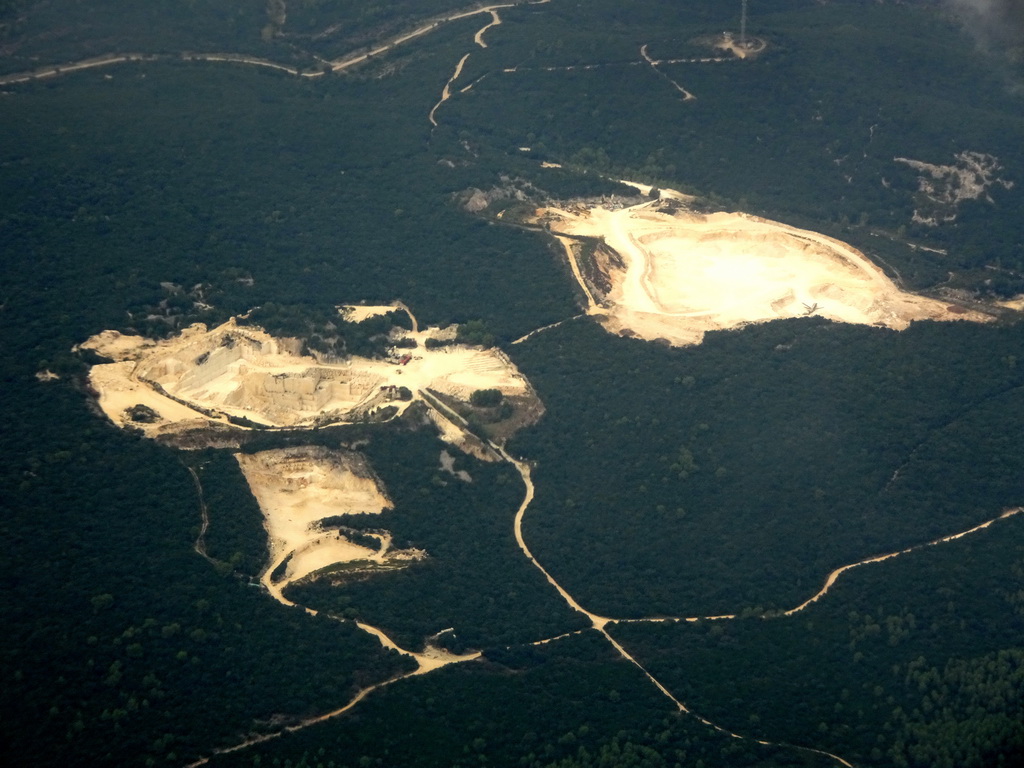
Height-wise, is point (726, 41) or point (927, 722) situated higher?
point (726, 41)

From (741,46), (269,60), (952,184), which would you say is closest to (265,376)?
(269,60)

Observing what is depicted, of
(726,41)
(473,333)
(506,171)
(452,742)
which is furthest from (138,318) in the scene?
(726,41)

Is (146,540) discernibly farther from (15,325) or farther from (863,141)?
(863,141)

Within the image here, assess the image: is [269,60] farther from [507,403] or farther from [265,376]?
[507,403]

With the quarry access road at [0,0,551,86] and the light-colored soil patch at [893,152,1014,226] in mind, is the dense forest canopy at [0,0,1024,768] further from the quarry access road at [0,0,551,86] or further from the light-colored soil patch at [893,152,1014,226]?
the quarry access road at [0,0,551,86]

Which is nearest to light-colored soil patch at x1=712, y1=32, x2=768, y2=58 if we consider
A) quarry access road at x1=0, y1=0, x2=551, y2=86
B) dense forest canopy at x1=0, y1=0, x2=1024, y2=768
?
dense forest canopy at x1=0, y1=0, x2=1024, y2=768

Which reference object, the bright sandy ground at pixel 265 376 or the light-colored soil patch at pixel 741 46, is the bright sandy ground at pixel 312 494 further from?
the light-colored soil patch at pixel 741 46
